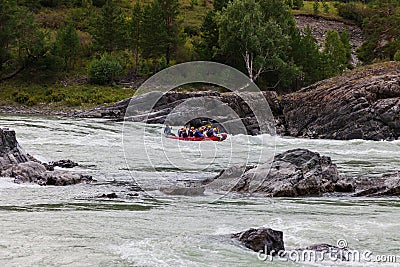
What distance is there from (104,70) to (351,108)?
94.5ft

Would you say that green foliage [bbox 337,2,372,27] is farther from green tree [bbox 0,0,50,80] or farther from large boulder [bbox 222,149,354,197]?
large boulder [bbox 222,149,354,197]

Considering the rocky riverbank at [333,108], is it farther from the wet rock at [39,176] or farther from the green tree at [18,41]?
the wet rock at [39,176]

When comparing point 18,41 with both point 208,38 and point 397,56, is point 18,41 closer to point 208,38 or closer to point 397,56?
point 208,38

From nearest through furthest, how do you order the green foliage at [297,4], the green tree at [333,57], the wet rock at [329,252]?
the wet rock at [329,252] < the green tree at [333,57] < the green foliage at [297,4]

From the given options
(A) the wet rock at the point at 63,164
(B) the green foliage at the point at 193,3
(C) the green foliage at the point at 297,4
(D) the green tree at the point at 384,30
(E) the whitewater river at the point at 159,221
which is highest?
(C) the green foliage at the point at 297,4

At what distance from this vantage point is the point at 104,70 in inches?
2363

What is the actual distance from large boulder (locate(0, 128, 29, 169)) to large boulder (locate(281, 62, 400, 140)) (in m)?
24.0

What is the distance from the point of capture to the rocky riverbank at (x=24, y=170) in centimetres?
1809

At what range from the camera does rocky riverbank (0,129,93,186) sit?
1809 centimetres

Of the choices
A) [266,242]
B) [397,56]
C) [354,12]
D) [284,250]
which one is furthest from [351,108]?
[354,12]

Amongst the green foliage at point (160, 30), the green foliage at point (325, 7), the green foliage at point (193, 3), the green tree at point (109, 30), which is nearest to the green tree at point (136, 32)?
the green foliage at point (160, 30)

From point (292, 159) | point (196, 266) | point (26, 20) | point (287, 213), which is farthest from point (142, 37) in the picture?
point (196, 266)

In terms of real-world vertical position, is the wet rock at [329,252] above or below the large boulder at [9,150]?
below

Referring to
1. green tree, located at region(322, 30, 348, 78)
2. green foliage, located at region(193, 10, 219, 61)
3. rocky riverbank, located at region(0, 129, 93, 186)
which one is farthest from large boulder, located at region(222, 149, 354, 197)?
green tree, located at region(322, 30, 348, 78)
